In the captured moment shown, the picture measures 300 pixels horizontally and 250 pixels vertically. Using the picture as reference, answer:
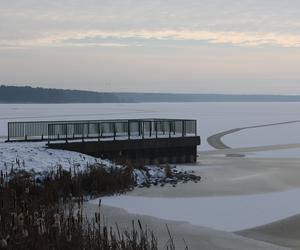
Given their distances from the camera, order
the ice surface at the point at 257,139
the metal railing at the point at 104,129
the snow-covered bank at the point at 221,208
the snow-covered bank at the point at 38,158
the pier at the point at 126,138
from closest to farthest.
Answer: the snow-covered bank at the point at 221,208 < the snow-covered bank at the point at 38,158 < the pier at the point at 126,138 < the metal railing at the point at 104,129 < the ice surface at the point at 257,139

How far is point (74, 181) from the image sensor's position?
1602 cm

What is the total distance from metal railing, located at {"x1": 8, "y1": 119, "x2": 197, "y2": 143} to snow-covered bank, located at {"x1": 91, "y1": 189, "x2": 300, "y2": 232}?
11.1m

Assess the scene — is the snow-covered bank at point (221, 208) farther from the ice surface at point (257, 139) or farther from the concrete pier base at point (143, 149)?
the ice surface at point (257, 139)

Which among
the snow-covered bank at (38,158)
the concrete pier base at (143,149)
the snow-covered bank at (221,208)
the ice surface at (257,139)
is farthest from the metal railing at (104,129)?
the snow-covered bank at (221,208)

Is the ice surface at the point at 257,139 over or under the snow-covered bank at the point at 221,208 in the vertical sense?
under

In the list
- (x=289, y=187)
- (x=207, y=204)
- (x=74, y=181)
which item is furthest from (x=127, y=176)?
(x=289, y=187)

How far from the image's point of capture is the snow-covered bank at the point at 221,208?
12734 mm

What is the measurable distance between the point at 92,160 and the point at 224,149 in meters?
15.4

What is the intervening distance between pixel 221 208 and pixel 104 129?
1583cm

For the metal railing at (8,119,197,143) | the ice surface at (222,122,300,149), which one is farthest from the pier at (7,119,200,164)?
the ice surface at (222,122,300,149)

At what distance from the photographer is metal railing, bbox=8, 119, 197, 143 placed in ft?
88.4

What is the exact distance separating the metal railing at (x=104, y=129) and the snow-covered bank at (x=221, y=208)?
36.3 feet

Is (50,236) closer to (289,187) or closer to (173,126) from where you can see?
(289,187)

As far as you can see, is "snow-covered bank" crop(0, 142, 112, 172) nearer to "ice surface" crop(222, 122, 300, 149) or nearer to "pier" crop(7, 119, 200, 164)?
"pier" crop(7, 119, 200, 164)
